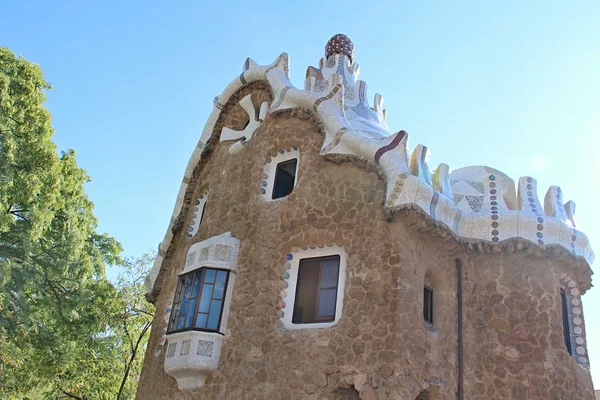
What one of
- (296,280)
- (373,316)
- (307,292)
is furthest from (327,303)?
(373,316)

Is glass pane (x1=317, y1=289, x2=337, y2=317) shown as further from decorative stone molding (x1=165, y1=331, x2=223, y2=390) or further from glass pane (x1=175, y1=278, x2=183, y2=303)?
glass pane (x1=175, y1=278, x2=183, y2=303)

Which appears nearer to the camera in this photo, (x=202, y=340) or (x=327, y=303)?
(x=327, y=303)

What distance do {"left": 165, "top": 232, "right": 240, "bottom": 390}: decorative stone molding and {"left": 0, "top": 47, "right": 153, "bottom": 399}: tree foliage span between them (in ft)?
14.5

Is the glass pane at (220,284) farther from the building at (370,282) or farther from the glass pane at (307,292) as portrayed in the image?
the glass pane at (307,292)

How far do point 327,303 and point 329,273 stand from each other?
43 centimetres

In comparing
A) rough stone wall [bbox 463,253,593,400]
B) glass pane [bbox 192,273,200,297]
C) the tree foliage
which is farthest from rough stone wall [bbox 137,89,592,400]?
the tree foliage

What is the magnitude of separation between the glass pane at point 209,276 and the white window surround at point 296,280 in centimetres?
123

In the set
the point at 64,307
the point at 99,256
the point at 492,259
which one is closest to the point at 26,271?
the point at 64,307

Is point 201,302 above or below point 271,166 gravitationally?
below

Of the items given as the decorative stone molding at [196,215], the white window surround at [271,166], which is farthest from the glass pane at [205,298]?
the decorative stone molding at [196,215]

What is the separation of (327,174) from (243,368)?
9.93 ft

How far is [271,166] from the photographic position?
31.0 ft

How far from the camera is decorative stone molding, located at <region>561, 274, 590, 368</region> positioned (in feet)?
26.6

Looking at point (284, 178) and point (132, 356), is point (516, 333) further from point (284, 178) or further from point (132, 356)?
point (132, 356)
